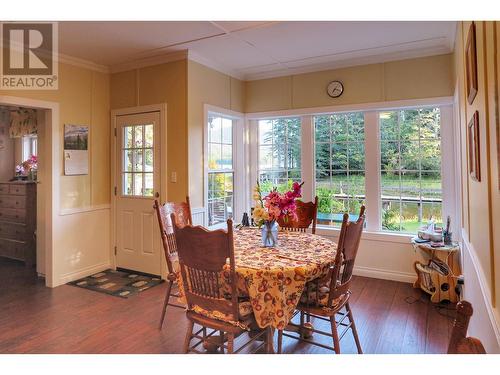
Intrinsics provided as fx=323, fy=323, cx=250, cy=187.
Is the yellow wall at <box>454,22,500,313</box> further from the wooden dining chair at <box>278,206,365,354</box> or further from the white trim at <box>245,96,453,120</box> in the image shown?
the white trim at <box>245,96,453,120</box>

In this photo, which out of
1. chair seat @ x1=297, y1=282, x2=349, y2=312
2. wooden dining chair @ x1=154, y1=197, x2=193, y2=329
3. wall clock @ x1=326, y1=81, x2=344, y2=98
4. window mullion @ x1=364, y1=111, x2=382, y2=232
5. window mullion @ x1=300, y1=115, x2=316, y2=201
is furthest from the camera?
window mullion @ x1=300, y1=115, x2=316, y2=201

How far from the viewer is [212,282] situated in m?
1.86

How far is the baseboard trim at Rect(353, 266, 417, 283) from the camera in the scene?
12.3 ft

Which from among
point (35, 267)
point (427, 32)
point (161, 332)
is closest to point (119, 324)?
point (161, 332)

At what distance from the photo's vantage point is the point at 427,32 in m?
3.25

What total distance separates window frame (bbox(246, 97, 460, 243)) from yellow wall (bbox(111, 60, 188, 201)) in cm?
126

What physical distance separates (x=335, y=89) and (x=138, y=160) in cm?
269

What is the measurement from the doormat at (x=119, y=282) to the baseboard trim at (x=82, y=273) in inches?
2.4

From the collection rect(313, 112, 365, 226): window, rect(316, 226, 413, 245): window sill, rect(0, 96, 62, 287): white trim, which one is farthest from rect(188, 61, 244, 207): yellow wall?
rect(316, 226, 413, 245): window sill

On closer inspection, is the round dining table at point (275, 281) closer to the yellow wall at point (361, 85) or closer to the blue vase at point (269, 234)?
the blue vase at point (269, 234)

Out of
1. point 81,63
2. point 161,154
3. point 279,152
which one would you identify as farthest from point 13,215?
point 279,152

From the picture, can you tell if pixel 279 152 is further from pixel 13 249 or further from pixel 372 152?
pixel 13 249
